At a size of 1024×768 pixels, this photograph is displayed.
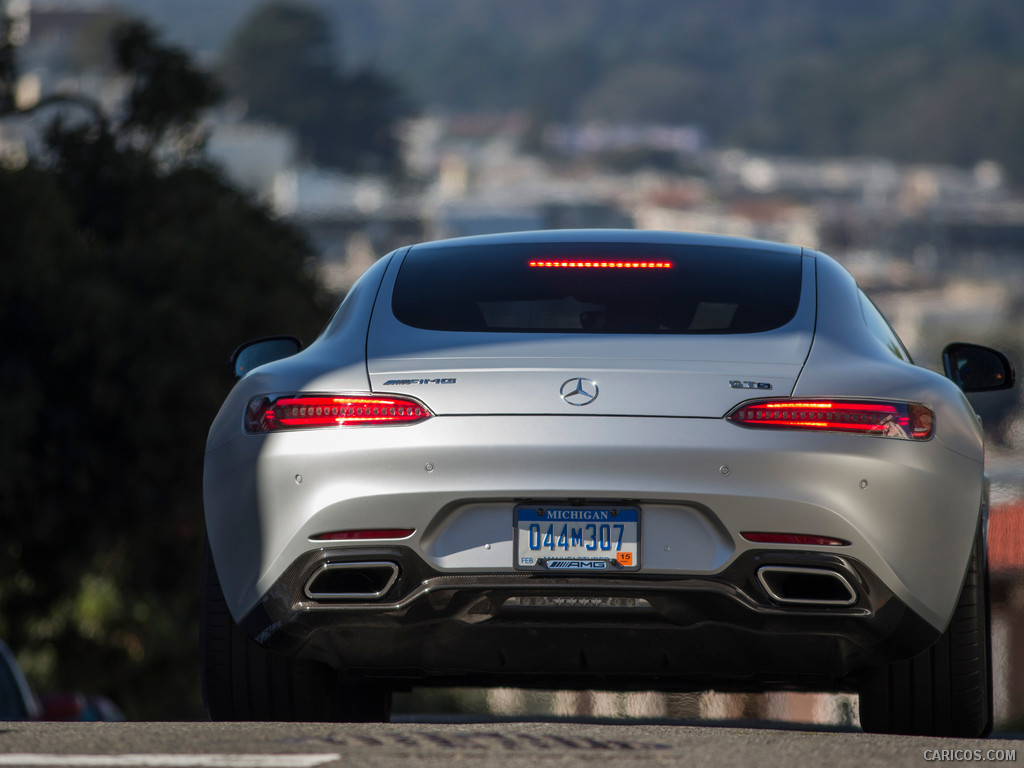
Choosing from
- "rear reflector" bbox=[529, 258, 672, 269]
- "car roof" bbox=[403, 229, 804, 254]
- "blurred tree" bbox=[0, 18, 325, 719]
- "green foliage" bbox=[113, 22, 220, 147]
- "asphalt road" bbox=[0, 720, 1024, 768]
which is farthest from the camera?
"green foliage" bbox=[113, 22, 220, 147]

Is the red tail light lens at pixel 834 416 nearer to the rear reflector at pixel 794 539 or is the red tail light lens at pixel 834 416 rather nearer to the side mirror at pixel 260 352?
the rear reflector at pixel 794 539

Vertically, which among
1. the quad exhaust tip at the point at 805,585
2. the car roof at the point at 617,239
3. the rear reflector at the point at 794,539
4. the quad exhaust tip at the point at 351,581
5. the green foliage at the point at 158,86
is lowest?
the quad exhaust tip at the point at 805,585

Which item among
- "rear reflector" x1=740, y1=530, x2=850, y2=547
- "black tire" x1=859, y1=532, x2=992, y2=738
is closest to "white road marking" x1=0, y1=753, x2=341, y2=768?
"rear reflector" x1=740, y1=530, x2=850, y2=547

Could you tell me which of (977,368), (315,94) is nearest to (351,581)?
(977,368)

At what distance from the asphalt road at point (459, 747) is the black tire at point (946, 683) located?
23 cm

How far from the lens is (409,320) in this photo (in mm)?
5344

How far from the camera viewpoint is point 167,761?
445cm

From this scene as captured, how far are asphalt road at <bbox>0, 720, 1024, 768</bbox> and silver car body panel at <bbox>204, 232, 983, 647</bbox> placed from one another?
393 millimetres

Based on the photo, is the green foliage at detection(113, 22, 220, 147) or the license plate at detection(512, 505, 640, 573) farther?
the green foliage at detection(113, 22, 220, 147)

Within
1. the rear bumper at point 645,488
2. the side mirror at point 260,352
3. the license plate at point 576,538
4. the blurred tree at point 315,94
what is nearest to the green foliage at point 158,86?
the side mirror at point 260,352

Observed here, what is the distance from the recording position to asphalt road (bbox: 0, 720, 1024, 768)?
447cm

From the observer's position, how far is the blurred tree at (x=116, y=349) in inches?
627

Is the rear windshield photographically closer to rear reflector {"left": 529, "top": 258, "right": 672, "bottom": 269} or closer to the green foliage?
rear reflector {"left": 529, "top": 258, "right": 672, "bottom": 269}

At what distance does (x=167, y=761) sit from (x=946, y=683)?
220 cm
